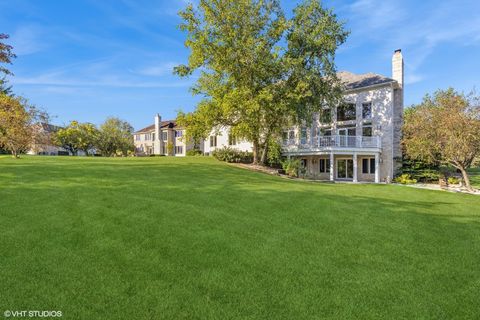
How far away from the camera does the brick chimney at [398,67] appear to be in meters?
27.8

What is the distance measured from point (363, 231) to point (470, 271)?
2.24 metres

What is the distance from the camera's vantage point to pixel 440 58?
25391mm

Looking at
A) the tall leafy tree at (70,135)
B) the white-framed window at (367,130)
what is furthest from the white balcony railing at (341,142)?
the tall leafy tree at (70,135)

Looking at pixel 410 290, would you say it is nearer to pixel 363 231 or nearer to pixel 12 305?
pixel 363 231

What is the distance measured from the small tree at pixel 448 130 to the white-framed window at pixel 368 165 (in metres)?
4.79

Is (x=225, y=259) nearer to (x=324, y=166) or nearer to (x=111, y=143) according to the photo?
(x=324, y=166)

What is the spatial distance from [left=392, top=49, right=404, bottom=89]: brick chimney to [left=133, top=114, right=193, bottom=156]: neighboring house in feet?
125

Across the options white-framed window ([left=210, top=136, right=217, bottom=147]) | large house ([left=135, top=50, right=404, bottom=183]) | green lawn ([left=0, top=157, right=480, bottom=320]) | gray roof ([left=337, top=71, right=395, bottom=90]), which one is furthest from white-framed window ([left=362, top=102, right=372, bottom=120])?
green lawn ([left=0, top=157, right=480, bottom=320])

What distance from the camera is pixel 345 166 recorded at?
2942cm

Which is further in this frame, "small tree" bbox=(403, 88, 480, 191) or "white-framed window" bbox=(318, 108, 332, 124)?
"white-framed window" bbox=(318, 108, 332, 124)

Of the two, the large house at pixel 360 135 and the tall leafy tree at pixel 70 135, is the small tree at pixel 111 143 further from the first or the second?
the large house at pixel 360 135

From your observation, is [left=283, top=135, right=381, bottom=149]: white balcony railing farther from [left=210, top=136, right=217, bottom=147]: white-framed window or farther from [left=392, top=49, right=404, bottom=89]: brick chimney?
[left=210, top=136, right=217, bottom=147]: white-framed window

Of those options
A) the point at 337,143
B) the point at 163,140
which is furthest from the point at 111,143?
the point at 337,143

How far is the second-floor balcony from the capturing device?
1032 inches
